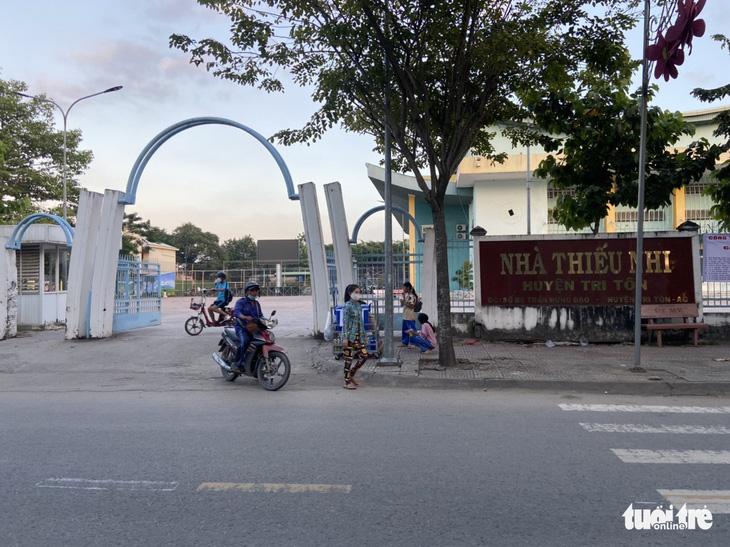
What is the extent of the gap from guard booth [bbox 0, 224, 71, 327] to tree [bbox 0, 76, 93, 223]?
11.9m

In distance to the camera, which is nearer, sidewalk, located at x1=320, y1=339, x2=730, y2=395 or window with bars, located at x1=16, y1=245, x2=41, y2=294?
sidewalk, located at x1=320, y1=339, x2=730, y2=395

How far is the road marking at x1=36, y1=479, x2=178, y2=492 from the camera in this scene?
448cm

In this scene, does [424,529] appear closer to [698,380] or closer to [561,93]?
[698,380]

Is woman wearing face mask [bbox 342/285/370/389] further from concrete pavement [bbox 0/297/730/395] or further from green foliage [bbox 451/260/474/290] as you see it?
green foliage [bbox 451/260/474/290]

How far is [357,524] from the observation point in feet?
12.5

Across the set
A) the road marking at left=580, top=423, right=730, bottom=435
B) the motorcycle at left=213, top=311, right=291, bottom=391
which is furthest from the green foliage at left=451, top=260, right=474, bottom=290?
the road marking at left=580, top=423, right=730, bottom=435

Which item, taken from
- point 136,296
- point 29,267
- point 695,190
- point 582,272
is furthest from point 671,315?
point 695,190

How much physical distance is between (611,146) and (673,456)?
10034mm

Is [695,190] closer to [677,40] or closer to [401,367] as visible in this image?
[677,40]

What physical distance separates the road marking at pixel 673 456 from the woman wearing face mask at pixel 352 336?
439cm

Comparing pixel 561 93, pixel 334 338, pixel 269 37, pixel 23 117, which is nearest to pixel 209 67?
pixel 269 37

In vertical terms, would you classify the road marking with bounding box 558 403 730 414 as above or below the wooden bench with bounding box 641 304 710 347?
below

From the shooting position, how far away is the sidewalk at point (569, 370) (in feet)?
29.0

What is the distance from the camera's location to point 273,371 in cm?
890
